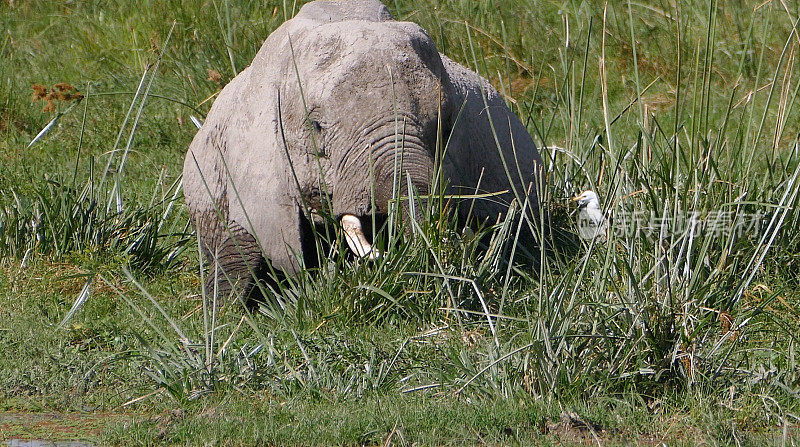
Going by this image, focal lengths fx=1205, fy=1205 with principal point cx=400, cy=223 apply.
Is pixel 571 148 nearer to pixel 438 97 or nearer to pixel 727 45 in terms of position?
pixel 438 97

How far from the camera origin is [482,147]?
5910mm

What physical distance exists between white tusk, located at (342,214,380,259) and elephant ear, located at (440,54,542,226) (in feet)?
1.61

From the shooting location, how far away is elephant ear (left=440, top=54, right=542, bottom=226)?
18.6ft

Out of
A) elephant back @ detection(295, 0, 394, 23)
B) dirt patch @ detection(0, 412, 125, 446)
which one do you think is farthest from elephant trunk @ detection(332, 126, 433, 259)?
dirt patch @ detection(0, 412, 125, 446)

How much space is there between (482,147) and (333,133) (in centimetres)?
87

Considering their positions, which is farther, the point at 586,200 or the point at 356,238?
the point at 586,200

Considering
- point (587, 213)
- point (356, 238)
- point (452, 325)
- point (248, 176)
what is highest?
point (248, 176)

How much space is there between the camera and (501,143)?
19.8 feet

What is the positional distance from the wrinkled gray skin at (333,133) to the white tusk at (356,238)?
0.16 feet

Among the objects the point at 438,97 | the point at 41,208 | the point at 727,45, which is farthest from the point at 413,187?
the point at 727,45

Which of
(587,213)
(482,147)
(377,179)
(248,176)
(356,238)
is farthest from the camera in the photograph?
(587,213)

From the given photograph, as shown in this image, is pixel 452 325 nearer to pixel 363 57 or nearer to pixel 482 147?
pixel 482 147

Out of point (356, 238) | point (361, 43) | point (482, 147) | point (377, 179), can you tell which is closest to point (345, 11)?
point (361, 43)

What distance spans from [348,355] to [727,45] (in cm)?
623
